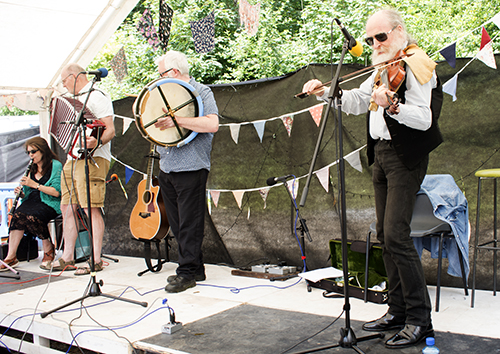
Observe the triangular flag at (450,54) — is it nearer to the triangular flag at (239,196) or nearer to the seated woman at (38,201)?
the triangular flag at (239,196)

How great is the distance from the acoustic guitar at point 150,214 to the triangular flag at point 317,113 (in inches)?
56.4

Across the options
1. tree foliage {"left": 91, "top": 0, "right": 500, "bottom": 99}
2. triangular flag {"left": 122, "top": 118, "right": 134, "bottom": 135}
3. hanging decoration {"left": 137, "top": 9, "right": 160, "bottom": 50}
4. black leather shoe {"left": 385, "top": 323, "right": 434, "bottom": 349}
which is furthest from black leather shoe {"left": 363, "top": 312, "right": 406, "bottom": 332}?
tree foliage {"left": 91, "top": 0, "right": 500, "bottom": 99}

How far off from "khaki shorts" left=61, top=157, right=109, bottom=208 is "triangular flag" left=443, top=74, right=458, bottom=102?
281 cm

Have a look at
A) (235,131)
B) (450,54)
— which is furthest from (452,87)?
(235,131)

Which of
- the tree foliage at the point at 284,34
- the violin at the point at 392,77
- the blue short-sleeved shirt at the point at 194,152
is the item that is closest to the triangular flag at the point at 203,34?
the blue short-sleeved shirt at the point at 194,152

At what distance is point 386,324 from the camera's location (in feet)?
6.71

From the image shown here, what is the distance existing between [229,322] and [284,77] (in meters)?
2.10

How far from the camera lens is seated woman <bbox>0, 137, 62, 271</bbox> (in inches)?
161

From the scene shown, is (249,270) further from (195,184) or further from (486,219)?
(486,219)

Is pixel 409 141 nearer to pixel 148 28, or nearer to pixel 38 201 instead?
pixel 38 201

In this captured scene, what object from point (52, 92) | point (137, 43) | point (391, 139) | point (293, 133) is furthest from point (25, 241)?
point (137, 43)

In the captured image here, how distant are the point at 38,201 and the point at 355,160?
10.1 feet

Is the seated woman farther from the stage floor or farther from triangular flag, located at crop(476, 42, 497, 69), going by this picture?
triangular flag, located at crop(476, 42, 497, 69)

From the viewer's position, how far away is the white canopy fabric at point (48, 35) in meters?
4.01
